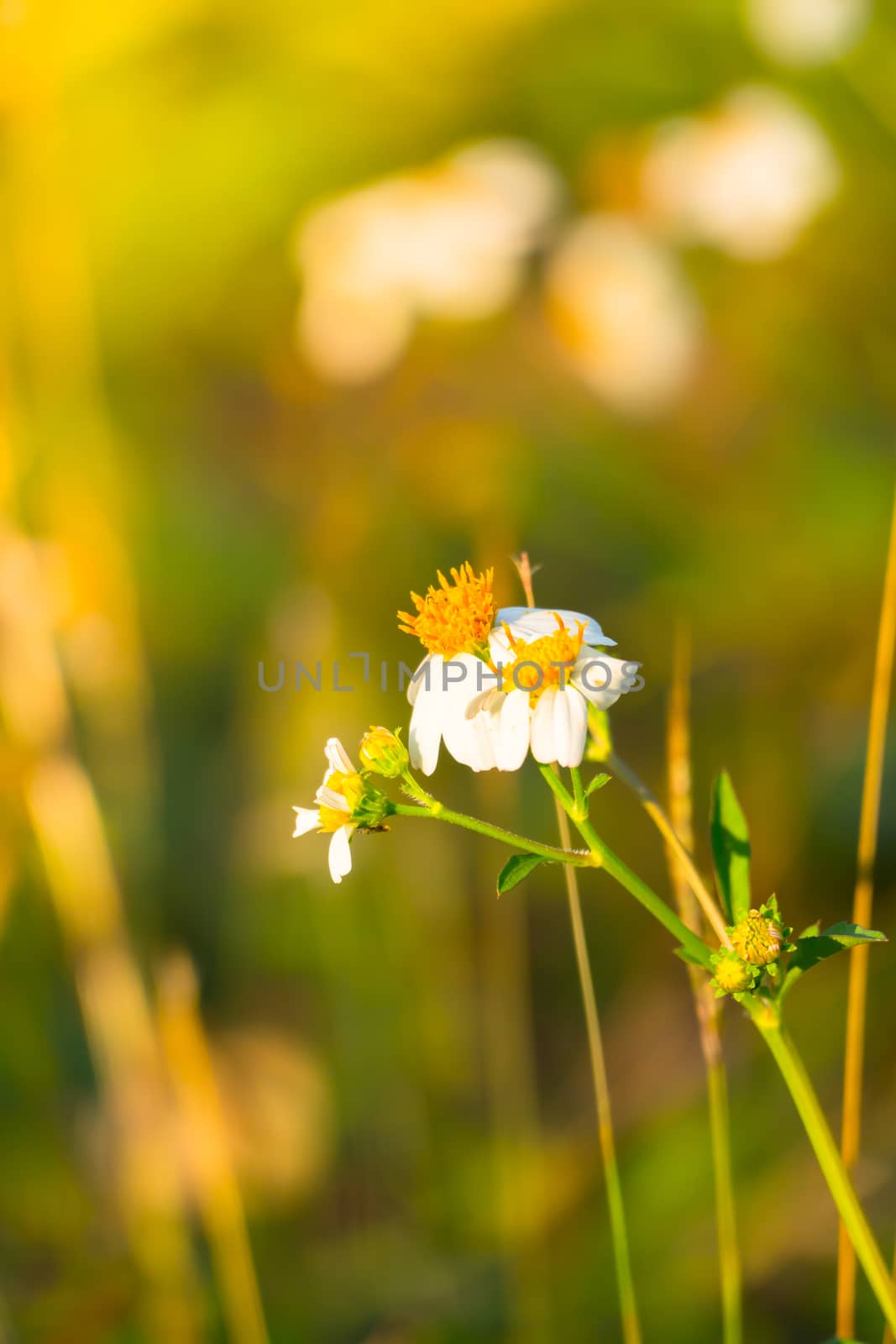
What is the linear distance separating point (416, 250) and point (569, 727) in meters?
0.75

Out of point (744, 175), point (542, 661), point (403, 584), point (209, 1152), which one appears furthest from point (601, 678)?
point (744, 175)

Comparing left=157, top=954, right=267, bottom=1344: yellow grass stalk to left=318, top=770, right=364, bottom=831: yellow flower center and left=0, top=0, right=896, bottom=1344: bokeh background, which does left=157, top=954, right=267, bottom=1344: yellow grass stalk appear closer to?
left=0, top=0, right=896, bottom=1344: bokeh background

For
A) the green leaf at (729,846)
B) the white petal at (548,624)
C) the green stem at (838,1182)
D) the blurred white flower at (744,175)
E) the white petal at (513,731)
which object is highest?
the blurred white flower at (744,175)

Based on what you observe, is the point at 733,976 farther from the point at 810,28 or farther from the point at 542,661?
the point at 810,28

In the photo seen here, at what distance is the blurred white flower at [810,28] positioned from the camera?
1006 millimetres

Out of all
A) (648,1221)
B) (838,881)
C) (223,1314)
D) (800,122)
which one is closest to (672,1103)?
(648,1221)

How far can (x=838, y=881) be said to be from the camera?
887mm

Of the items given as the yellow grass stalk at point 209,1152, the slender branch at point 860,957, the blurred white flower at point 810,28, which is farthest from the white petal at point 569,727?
the blurred white flower at point 810,28

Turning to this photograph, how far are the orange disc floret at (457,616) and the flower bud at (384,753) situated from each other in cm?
3

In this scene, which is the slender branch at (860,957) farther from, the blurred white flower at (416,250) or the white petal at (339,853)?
the blurred white flower at (416,250)

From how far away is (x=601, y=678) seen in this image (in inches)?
→ 11.3

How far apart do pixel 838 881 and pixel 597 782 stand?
670 millimetres

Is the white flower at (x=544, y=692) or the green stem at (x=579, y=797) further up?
the white flower at (x=544, y=692)

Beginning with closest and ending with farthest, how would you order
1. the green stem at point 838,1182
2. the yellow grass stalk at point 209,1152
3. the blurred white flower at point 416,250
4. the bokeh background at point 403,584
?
the green stem at point 838,1182 → the yellow grass stalk at point 209,1152 → the bokeh background at point 403,584 → the blurred white flower at point 416,250
